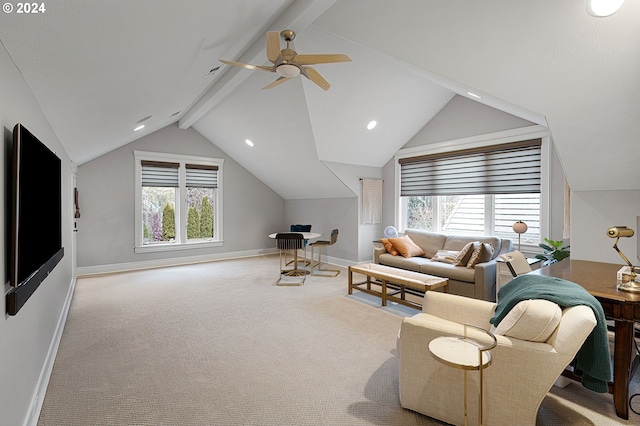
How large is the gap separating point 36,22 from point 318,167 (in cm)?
483

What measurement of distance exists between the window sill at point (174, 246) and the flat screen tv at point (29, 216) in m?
4.21

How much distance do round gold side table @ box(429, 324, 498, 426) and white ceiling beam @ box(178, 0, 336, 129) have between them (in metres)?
2.69

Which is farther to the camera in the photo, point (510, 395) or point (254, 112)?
point (254, 112)

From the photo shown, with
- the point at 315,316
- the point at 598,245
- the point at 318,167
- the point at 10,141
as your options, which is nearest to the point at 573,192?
the point at 598,245

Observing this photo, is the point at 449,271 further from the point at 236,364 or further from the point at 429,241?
the point at 236,364

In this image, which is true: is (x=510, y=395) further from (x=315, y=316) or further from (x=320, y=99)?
(x=320, y=99)

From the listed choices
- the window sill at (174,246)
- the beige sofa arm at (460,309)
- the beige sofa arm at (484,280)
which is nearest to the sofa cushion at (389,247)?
the beige sofa arm at (484,280)

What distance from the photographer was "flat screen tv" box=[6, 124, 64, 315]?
155 centimetres

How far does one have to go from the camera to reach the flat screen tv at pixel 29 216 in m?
1.55

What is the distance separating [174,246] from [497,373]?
6.61 m

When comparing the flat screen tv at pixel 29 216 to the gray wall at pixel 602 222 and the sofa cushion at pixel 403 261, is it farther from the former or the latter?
the gray wall at pixel 602 222

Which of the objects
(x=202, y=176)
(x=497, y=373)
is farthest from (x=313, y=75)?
(x=202, y=176)

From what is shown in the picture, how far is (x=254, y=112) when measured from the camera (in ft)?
17.6

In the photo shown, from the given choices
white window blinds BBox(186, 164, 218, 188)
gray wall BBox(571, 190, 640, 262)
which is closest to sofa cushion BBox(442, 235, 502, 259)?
gray wall BBox(571, 190, 640, 262)
